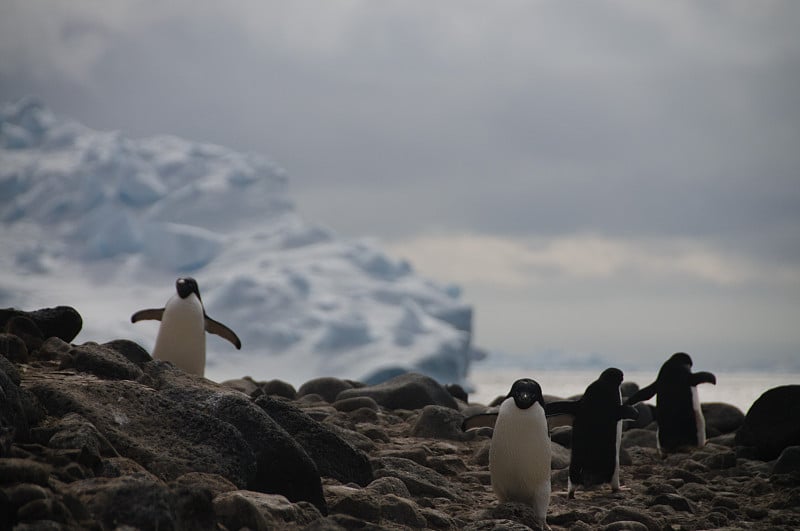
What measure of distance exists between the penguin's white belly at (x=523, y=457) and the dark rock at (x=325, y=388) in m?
4.37

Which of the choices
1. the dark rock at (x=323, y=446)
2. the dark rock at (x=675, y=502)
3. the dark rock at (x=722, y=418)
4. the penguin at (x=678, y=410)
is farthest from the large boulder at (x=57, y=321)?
the dark rock at (x=722, y=418)

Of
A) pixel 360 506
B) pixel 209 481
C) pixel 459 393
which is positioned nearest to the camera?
pixel 209 481

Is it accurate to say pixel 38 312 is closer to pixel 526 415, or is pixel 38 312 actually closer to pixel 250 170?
pixel 526 415

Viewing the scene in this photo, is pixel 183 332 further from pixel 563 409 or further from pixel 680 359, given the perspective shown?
pixel 680 359

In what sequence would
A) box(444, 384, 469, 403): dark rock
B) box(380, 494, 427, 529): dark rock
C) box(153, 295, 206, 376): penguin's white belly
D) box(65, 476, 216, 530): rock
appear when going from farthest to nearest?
box(444, 384, 469, 403): dark rock, box(153, 295, 206, 376): penguin's white belly, box(380, 494, 427, 529): dark rock, box(65, 476, 216, 530): rock

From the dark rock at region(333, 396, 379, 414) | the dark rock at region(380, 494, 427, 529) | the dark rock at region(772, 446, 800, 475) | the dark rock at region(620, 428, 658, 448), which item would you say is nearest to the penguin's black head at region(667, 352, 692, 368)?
the dark rock at region(620, 428, 658, 448)

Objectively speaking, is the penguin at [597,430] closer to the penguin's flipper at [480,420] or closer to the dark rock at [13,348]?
the penguin's flipper at [480,420]

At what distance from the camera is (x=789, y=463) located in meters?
6.92

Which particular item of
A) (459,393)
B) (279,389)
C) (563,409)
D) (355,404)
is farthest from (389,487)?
(459,393)

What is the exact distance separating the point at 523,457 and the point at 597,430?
56.9 inches

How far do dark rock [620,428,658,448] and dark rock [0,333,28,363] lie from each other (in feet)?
20.1

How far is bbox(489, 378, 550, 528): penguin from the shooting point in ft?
→ 16.5

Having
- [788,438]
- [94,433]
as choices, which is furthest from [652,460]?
[94,433]

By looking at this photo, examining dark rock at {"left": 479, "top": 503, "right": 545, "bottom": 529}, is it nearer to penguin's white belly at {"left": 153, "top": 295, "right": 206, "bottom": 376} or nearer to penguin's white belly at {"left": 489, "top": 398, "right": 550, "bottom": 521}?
penguin's white belly at {"left": 489, "top": 398, "right": 550, "bottom": 521}
